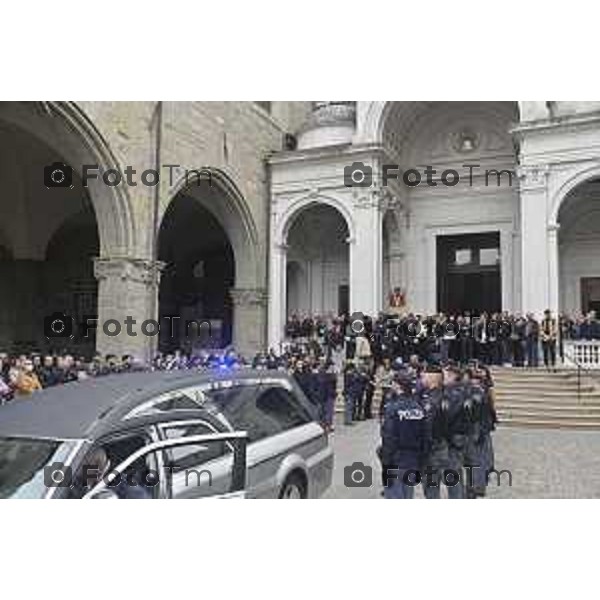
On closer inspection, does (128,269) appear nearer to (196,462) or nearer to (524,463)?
(524,463)

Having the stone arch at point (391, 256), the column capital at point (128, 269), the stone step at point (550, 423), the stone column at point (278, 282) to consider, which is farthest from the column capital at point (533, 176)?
the column capital at point (128, 269)

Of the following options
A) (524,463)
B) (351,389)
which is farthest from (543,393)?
(351,389)

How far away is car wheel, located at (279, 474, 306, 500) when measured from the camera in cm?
531

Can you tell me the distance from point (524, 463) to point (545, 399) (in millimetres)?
3231

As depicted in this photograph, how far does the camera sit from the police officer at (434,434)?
6.20 meters

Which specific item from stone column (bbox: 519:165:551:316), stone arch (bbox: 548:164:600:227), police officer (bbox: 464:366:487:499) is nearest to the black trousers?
stone column (bbox: 519:165:551:316)

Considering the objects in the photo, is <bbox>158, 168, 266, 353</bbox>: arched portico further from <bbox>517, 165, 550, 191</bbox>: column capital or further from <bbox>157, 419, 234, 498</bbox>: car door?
<bbox>517, 165, 550, 191</bbox>: column capital

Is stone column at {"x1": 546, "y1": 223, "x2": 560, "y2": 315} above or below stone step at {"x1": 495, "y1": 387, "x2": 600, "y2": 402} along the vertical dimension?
above

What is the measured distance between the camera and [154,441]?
4.41 m

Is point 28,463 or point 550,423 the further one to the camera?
point 550,423

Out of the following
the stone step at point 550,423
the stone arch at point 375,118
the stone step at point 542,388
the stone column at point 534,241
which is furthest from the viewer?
the stone arch at point 375,118

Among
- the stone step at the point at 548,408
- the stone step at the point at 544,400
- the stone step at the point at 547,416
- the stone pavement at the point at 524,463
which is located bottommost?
the stone pavement at the point at 524,463

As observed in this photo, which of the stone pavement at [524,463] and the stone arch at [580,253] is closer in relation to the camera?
the stone pavement at [524,463]

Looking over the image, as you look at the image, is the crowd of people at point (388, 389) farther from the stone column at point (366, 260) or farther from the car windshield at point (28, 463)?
the stone column at point (366, 260)
